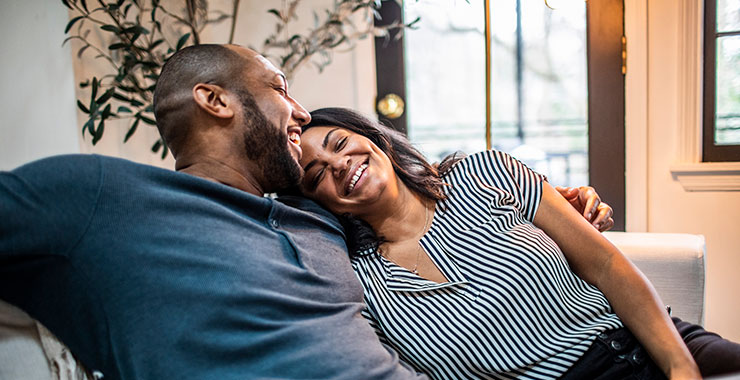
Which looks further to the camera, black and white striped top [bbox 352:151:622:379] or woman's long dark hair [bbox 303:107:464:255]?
woman's long dark hair [bbox 303:107:464:255]

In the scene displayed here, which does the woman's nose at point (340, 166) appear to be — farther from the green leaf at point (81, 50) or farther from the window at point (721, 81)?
the window at point (721, 81)

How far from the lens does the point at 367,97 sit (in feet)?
8.37

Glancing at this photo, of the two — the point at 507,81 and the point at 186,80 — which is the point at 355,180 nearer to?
the point at 186,80

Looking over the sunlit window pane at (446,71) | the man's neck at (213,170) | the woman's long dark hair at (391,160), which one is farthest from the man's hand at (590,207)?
the sunlit window pane at (446,71)

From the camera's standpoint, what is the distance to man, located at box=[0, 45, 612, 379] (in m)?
0.79

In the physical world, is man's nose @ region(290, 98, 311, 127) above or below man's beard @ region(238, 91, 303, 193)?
above

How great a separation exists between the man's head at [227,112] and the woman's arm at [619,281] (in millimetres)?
602

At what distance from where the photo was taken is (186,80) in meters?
1.12

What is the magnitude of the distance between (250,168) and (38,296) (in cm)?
45

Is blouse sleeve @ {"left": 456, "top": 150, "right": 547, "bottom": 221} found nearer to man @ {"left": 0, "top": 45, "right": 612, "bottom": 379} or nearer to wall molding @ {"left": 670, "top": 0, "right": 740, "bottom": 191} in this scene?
man @ {"left": 0, "top": 45, "right": 612, "bottom": 379}

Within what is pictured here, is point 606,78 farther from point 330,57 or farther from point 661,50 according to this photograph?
point 330,57

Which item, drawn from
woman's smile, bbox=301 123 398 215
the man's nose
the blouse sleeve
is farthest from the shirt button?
the man's nose

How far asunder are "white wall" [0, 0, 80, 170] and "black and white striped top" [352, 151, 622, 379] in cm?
131

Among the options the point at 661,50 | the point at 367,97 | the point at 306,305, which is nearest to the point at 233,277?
the point at 306,305
